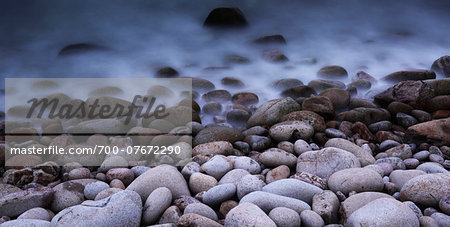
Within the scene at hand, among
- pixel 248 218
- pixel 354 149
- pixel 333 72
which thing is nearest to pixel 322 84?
pixel 333 72

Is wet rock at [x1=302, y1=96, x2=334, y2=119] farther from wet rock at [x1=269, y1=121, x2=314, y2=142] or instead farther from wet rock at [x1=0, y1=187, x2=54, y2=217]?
wet rock at [x1=0, y1=187, x2=54, y2=217]

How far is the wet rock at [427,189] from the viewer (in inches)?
78.7

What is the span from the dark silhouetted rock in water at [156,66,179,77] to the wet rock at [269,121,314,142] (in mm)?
2114

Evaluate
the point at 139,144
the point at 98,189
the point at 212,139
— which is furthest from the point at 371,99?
the point at 98,189

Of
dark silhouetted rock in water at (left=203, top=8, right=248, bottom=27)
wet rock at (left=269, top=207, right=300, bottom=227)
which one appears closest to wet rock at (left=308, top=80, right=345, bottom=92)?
dark silhouetted rock in water at (left=203, top=8, right=248, bottom=27)

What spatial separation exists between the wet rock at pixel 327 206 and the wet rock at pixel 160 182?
81 centimetres

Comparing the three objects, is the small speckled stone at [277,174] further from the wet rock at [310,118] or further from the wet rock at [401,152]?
the wet rock at [401,152]

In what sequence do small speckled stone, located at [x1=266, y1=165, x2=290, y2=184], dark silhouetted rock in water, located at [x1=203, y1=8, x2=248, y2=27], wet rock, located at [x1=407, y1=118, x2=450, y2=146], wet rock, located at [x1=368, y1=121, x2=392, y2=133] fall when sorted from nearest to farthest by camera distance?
1. small speckled stone, located at [x1=266, y1=165, x2=290, y2=184]
2. wet rock, located at [x1=407, y1=118, x2=450, y2=146]
3. wet rock, located at [x1=368, y1=121, x2=392, y2=133]
4. dark silhouetted rock in water, located at [x1=203, y1=8, x2=248, y2=27]

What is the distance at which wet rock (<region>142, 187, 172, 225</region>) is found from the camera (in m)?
1.93

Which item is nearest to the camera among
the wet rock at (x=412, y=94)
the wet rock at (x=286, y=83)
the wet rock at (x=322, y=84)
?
the wet rock at (x=412, y=94)

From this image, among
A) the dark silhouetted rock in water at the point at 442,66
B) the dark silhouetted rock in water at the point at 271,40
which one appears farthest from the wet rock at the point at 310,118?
the dark silhouetted rock in water at the point at 442,66

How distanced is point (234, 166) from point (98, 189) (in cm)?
94

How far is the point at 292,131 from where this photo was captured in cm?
299

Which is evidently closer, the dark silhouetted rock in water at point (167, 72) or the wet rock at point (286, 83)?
the wet rock at point (286, 83)
